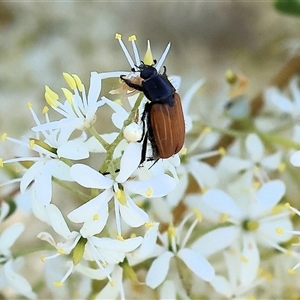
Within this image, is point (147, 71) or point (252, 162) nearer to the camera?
point (147, 71)

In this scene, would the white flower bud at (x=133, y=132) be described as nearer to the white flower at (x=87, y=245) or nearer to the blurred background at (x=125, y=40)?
the white flower at (x=87, y=245)

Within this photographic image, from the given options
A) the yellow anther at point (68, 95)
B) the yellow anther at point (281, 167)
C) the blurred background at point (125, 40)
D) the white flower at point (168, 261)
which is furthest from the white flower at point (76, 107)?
the blurred background at point (125, 40)

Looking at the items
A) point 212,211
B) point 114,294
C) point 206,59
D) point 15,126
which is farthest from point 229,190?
point 206,59

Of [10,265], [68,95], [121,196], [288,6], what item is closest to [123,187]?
[121,196]

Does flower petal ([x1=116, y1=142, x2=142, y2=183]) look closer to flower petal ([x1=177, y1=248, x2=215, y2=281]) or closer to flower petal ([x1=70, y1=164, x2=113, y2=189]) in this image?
flower petal ([x1=70, y1=164, x2=113, y2=189])

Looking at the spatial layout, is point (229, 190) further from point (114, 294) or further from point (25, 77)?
point (25, 77)

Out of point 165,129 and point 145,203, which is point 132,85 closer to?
point 165,129
